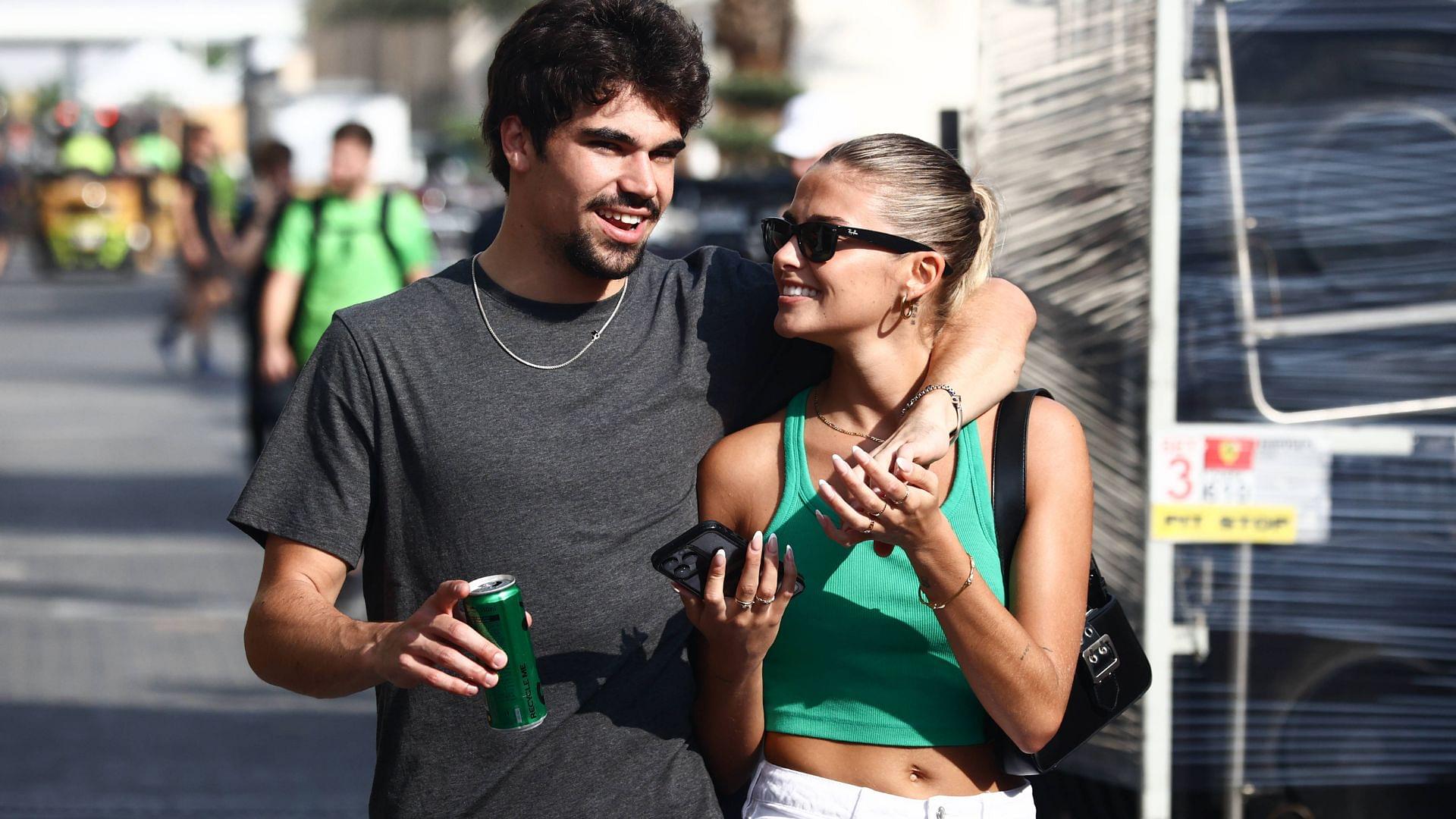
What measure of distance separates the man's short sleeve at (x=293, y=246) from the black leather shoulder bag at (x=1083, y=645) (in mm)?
5243

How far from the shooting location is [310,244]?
24.2ft

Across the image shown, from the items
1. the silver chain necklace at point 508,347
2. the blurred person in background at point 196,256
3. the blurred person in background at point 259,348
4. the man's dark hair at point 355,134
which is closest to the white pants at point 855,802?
the silver chain necklace at point 508,347

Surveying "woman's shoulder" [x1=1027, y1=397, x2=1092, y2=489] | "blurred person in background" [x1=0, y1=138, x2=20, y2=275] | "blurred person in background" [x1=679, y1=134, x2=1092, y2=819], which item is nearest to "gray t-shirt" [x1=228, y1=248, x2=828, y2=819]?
"blurred person in background" [x1=679, y1=134, x2=1092, y2=819]

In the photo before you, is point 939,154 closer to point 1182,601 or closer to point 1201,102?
point 1201,102

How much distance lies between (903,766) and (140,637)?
546 centimetres

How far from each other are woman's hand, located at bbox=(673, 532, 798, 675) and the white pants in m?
0.24

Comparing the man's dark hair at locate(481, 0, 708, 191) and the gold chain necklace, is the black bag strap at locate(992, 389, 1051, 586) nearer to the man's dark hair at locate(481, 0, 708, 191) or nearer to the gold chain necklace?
the gold chain necklace

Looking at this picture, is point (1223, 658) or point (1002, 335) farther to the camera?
point (1223, 658)

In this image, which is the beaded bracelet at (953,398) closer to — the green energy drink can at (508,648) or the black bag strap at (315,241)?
the green energy drink can at (508,648)

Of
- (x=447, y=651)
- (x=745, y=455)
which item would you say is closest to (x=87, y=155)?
(x=745, y=455)

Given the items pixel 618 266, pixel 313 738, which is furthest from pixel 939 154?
pixel 313 738

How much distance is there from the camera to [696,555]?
229 centimetres

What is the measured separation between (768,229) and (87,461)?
969 cm

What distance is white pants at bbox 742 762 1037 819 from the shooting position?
2.47m
